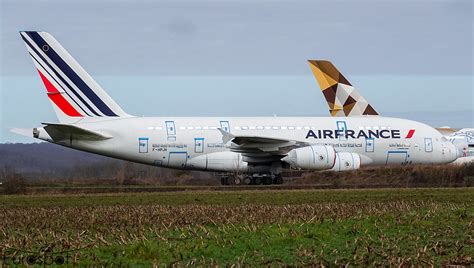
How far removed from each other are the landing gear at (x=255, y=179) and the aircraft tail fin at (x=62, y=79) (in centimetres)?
729

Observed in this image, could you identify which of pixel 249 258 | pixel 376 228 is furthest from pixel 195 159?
pixel 249 258

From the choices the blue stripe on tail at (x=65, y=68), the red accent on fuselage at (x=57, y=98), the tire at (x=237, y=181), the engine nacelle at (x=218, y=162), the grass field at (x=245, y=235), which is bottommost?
the grass field at (x=245, y=235)

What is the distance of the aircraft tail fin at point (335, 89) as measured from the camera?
2271 inches

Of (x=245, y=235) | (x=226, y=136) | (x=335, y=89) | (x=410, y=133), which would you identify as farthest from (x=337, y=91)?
(x=245, y=235)

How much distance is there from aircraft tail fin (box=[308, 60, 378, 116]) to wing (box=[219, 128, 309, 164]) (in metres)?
14.3

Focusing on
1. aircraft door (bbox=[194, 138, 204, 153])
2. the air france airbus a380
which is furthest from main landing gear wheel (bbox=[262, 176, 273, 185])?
aircraft door (bbox=[194, 138, 204, 153])

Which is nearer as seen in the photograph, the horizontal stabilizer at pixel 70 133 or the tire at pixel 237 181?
the horizontal stabilizer at pixel 70 133

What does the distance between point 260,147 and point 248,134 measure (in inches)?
36.5

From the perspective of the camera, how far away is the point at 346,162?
43250 mm

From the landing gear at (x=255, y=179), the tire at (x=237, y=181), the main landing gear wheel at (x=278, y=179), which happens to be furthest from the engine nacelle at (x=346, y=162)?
the tire at (x=237, y=181)

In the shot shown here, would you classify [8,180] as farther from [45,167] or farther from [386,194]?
[45,167]

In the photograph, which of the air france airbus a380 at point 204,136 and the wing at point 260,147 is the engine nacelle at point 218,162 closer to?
the air france airbus a380 at point 204,136

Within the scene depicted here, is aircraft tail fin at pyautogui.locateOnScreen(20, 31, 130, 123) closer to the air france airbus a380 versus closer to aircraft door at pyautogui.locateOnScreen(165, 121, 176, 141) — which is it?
the air france airbus a380

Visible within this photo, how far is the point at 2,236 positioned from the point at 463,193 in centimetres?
2076
